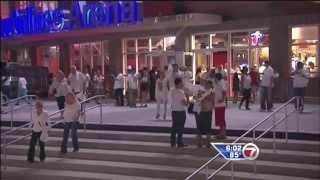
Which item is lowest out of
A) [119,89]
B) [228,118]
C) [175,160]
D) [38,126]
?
[175,160]

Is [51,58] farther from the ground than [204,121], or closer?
farther from the ground

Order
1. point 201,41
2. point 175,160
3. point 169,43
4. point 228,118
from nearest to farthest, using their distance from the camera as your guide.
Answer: point 175,160 → point 228,118 → point 201,41 → point 169,43

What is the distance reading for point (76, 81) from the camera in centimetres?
1248

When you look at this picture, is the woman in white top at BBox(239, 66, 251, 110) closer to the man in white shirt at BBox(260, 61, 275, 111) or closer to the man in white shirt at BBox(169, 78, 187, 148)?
the man in white shirt at BBox(260, 61, 275, 111)

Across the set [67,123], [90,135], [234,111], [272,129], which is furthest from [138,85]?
[272,129]

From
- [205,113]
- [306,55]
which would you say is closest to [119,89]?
[306,55]

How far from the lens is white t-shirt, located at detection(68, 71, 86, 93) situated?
490 inches

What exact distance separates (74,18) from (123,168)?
7156 millimetres

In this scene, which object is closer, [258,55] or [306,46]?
[306,46]

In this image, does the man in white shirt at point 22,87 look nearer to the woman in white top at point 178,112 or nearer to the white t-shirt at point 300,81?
the woman in white top at point 178,112

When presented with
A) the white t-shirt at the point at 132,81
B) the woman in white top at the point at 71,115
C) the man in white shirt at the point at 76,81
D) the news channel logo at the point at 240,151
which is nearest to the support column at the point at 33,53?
the news channel logo at the point at 240,151

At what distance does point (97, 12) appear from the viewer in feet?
6.00

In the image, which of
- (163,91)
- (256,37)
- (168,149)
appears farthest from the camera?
(256,37)

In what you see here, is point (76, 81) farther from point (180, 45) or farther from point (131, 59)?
point (131, 59)
